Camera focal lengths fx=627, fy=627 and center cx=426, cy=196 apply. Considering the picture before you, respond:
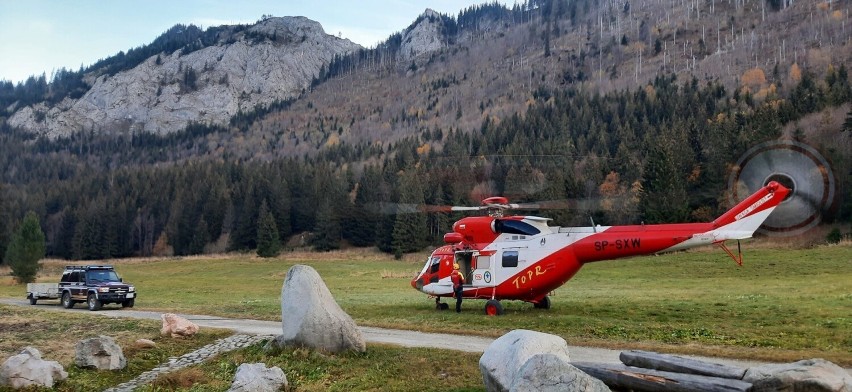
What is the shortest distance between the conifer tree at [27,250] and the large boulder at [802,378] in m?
65.2

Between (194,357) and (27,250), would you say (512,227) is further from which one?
(27,250)

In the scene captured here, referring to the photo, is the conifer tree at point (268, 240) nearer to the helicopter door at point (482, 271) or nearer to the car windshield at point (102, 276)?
the car windshield at point (102, 276)

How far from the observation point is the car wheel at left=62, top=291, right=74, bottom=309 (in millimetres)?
36125

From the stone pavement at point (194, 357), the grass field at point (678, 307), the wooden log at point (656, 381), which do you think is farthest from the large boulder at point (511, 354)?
the stone pavement at point (194, 357)

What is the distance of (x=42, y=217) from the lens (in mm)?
144750

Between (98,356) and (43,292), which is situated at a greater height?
(98,356)

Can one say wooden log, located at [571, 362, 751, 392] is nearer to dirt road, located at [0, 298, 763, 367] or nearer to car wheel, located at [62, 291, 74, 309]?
dirt road, located at [0, 298, 763, 367]

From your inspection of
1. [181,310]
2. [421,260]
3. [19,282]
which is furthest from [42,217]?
[181,310]

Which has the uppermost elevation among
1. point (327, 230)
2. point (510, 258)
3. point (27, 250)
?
point (327, 230)

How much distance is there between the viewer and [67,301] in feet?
120

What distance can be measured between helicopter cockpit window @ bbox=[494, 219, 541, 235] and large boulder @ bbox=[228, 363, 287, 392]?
1375cm

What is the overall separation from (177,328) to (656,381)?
55.8 feet

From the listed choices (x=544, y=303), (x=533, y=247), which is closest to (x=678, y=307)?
(x=544, y=303)

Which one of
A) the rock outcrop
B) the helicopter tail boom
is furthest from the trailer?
the helicopter tail boom
